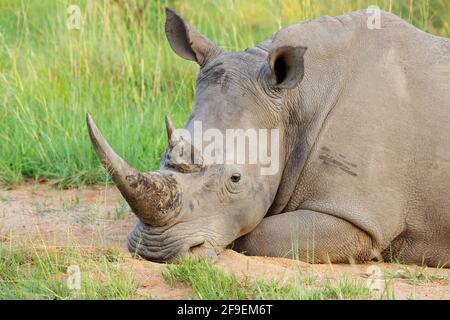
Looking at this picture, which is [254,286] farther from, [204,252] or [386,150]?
[386,150]

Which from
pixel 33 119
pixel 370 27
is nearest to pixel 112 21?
pixel 33 119

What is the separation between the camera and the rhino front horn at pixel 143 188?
5.55 meters

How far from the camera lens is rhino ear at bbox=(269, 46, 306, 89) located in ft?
20.0

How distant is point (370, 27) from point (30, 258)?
2.40 meters

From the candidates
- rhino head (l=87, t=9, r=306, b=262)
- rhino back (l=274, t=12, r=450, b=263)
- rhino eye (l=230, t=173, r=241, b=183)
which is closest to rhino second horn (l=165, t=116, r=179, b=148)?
rhino head (l=87, t=9, r=306, b=262)

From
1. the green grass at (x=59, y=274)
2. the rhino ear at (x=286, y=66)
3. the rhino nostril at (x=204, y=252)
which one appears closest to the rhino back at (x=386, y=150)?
the rhino ear at (x=286, y=66)

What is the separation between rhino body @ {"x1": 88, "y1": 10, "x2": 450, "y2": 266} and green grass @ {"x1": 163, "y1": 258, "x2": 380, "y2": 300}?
18.0 inches

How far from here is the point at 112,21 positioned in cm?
1064

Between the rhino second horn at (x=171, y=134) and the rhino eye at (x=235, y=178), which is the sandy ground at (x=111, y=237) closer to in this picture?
the rhino eye at (x=235, y=178)

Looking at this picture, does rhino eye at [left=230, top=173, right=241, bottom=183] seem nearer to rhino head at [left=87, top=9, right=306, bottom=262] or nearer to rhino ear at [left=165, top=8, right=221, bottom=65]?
rhino head at [left=87, top=9, right=306, bottom=262]

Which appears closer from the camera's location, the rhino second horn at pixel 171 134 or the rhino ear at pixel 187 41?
the rhino second horn at pixel 171 134

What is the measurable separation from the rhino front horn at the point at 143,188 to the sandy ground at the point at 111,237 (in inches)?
10.5

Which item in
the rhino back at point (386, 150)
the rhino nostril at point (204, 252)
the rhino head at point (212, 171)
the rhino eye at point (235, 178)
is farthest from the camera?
the rhino back at point (386, 150)
